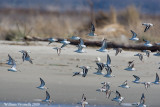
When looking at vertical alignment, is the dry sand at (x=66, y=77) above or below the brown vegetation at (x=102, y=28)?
below

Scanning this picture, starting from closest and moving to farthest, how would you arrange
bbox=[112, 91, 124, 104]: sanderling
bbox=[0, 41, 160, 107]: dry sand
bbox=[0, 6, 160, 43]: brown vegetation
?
bbox=[112, 91, 124, 104]: sanderling, bbox=[0, 41, 160, 107]: dry sand, bbox=[0, 6, 160, 43]: brown vegetation

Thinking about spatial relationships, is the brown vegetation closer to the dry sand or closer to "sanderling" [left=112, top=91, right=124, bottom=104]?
the dry sand

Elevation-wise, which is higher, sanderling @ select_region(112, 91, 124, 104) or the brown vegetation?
the brown vegetation

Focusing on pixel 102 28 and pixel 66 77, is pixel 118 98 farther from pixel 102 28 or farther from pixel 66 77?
pixel 102 28

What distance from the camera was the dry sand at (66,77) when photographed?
41.4 feet

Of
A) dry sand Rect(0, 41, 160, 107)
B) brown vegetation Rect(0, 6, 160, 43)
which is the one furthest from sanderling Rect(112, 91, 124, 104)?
brown vegetation Rect(0, 6, 160, 43)

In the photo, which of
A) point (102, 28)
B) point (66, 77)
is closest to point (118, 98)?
point (66, 77)

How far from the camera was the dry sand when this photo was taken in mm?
12633

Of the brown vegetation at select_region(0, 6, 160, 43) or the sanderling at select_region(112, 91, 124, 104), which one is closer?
the sanderling at select_region(112, 91, 124, 104)

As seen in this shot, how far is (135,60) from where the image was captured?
15.7 m

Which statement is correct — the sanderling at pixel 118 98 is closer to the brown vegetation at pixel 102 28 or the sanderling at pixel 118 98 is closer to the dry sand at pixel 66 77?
the dry sand at pixel 66 77

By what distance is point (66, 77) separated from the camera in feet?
45.5

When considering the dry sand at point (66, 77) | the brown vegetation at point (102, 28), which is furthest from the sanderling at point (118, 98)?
the brown vegetation at point (102, 28)

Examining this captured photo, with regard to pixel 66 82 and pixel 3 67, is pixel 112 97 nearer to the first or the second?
pixel 66 82
